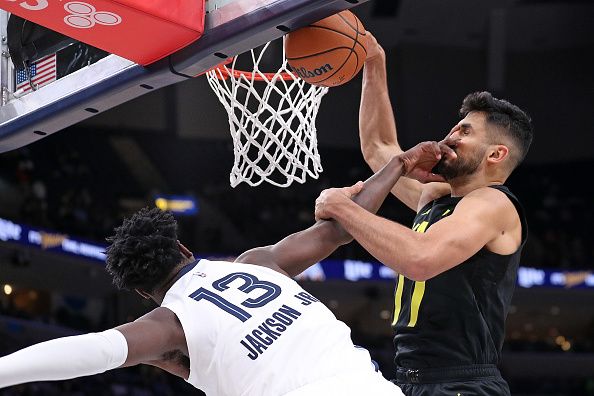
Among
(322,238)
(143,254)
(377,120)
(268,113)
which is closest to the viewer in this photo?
(143,254)

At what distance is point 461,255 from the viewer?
3.38 metres

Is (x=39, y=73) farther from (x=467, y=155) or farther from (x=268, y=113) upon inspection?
(x=467, y=155)

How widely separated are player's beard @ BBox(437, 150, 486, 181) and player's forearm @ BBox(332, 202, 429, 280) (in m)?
0.45

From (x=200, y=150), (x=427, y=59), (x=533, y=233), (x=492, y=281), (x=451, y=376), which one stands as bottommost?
(x=533, y=233)

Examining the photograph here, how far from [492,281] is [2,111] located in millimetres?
2250

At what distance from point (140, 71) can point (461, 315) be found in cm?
157

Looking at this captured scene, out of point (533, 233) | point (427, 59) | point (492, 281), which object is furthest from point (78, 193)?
point (492, 281)

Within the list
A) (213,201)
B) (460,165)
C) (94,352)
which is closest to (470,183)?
(460,165)

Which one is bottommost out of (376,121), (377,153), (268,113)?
(377,153)

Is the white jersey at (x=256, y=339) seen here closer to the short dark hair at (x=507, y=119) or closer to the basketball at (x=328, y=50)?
the basketball at (x=328, y=50)

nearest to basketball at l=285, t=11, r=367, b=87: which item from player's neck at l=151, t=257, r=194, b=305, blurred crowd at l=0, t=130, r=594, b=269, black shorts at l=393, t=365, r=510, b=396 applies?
player's neck at l=151, t=257, r=194, b=305

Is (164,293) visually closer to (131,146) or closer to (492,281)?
(492,281)

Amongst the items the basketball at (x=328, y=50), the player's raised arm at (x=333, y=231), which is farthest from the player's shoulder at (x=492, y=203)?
the basketball at (x=328, y=50)

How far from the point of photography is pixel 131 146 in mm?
16672
